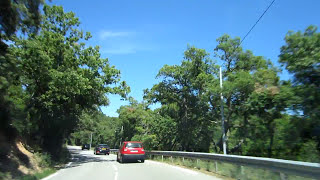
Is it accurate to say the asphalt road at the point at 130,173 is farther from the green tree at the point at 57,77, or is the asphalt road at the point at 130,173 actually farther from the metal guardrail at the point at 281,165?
the green tree at the point at 57,77

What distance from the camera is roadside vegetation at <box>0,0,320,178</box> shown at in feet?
45.9

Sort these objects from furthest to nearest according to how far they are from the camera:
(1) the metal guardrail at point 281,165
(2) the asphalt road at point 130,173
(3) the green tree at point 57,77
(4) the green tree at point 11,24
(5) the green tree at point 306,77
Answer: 1. (3) the green tree at point 57,77
2. (5) the green tree at point 306,77
3. (2) the asphalt road at point 130,173
4. (4) the green tree at point 11,24
5. (1) the metal guardrail at point 281,165

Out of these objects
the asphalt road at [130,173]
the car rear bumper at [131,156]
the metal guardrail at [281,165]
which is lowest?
the asphalt road at [130,173]

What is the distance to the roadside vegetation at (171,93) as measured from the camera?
14.0 metres

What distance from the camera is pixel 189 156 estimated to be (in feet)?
59.4

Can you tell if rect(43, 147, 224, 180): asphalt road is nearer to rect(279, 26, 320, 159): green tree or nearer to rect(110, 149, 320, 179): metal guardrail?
rect(110, 149, 320, 179): metal guardrail

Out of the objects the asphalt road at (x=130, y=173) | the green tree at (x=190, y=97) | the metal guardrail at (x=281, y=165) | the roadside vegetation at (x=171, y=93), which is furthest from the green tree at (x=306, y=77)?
the green tree at (x=190, y=97)

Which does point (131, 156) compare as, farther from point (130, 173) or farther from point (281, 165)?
point (281, 165)

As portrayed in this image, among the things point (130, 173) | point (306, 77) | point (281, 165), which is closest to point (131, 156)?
point (130, 173)

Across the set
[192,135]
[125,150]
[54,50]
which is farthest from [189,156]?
[192,135]

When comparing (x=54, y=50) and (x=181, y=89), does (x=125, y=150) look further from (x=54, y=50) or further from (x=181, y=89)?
(x=181, y=89)

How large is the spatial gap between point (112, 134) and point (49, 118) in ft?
228

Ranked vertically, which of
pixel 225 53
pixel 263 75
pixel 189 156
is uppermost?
pixel 225 53

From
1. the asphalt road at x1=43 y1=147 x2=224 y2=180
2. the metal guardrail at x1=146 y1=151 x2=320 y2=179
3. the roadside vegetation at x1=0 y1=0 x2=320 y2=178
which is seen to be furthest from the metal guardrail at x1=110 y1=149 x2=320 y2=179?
the roadside vegetation at x1=0 y1=0 x2=320 y2=178
